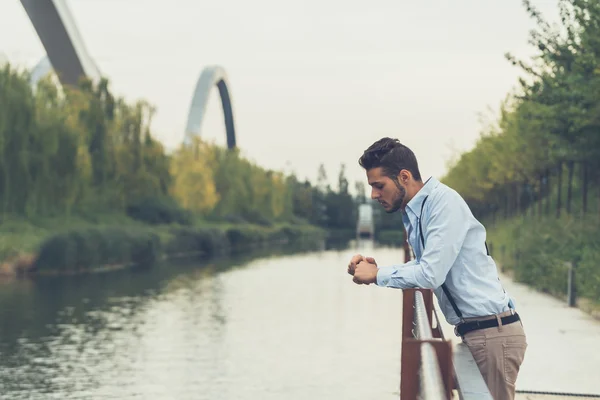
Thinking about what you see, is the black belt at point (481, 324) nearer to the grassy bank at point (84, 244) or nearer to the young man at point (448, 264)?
the young man at point (448, 264)

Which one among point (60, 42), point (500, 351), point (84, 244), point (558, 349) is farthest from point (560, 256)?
point (60, 42)

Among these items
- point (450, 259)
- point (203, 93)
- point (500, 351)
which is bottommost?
point (500, 351)

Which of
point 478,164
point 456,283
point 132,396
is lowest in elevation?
point 132,396

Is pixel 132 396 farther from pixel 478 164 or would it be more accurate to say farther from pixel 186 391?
pixel 478 164

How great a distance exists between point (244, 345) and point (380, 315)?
212 inches

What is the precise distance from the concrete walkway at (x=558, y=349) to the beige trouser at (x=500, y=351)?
449 cm

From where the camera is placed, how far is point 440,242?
13.1ft

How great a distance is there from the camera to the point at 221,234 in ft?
184

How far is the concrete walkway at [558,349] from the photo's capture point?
30.5 ft

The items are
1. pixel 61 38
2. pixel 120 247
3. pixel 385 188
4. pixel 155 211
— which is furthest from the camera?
pixel 61 38

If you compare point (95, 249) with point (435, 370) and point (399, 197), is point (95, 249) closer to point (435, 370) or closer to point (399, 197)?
point (399, 197)

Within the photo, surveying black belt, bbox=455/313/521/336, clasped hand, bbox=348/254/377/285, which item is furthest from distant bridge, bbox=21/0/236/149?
black belt, bbox=455/313/521/336

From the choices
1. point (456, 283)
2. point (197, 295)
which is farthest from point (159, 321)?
point (456, 283)

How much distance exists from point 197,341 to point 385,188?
12352 millimetres
